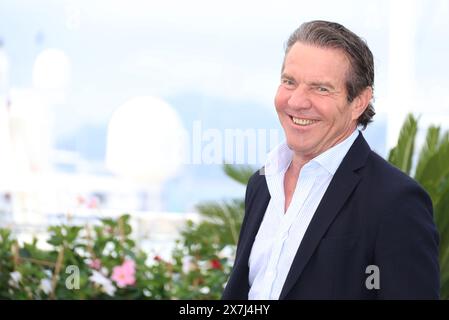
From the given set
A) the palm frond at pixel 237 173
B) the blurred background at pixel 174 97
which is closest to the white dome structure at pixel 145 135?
the blurred background at pixel 174 97

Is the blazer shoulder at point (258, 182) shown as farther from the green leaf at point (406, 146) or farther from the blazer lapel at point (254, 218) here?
the green leaf at point (406, 146)

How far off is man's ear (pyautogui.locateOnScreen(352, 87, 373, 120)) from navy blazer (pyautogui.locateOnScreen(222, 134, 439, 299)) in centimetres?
11

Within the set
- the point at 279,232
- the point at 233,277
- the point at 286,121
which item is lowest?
the point at 233,277

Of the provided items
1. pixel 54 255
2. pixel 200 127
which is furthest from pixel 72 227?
pixel 200 127

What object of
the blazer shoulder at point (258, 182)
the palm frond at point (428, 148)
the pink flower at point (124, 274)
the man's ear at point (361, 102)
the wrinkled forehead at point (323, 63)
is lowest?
the pink flower at point (124, 274)

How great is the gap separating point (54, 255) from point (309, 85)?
2.34m

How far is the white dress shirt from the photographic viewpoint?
1.77 meters

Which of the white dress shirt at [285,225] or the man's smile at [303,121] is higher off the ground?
the man's smile at [303,121]

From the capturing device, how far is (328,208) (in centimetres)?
174

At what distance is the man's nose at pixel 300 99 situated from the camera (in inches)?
70.4

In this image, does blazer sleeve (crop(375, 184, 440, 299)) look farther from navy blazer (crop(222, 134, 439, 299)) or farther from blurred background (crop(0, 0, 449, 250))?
blurred background (crop(0, 0, 449, 250))

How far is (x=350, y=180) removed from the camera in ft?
5.76

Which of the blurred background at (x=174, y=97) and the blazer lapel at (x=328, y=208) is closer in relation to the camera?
the blazer lapel at (x=328, y=208)
